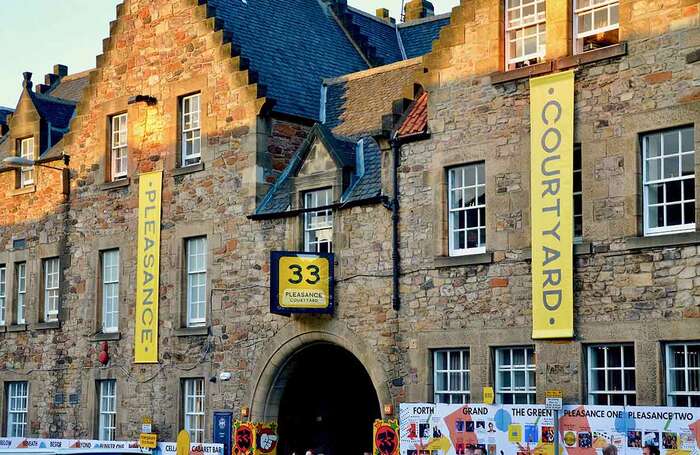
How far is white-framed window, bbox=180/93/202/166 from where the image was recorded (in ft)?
99.6

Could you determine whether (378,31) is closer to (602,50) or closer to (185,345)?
(185,345)

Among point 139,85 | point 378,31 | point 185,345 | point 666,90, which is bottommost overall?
point 185,345

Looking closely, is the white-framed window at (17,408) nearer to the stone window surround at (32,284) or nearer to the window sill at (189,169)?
the stone window surround at (32,284)

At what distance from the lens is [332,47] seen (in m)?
33.2

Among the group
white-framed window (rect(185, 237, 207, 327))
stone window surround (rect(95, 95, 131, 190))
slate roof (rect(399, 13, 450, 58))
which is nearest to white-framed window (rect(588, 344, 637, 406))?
white-framed window (rect(185, 237, 207, 327))

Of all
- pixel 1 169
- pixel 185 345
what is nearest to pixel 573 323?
pixel 185 345

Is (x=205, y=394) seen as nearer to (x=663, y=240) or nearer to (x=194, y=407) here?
(x=194, y=407)

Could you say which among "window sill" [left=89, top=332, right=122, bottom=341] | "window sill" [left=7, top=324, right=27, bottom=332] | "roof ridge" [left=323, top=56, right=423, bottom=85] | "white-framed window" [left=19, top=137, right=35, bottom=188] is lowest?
"window sill" [left=89, top=332, right=122, bottom=341]

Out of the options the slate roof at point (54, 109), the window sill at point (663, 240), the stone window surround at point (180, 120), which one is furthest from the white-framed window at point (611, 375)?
the slate roof at point (54, 109)

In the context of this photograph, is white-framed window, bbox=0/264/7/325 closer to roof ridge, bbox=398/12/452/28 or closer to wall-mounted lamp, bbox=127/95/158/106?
wall-mounted lamp, bbox=127/95/158/106

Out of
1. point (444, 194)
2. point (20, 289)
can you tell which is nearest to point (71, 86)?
point (20, 289)

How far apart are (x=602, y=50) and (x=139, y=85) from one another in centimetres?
1326

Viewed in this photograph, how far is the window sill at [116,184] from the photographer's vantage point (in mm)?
31750

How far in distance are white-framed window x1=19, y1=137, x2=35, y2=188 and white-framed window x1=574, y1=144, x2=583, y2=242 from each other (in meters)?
17.3
